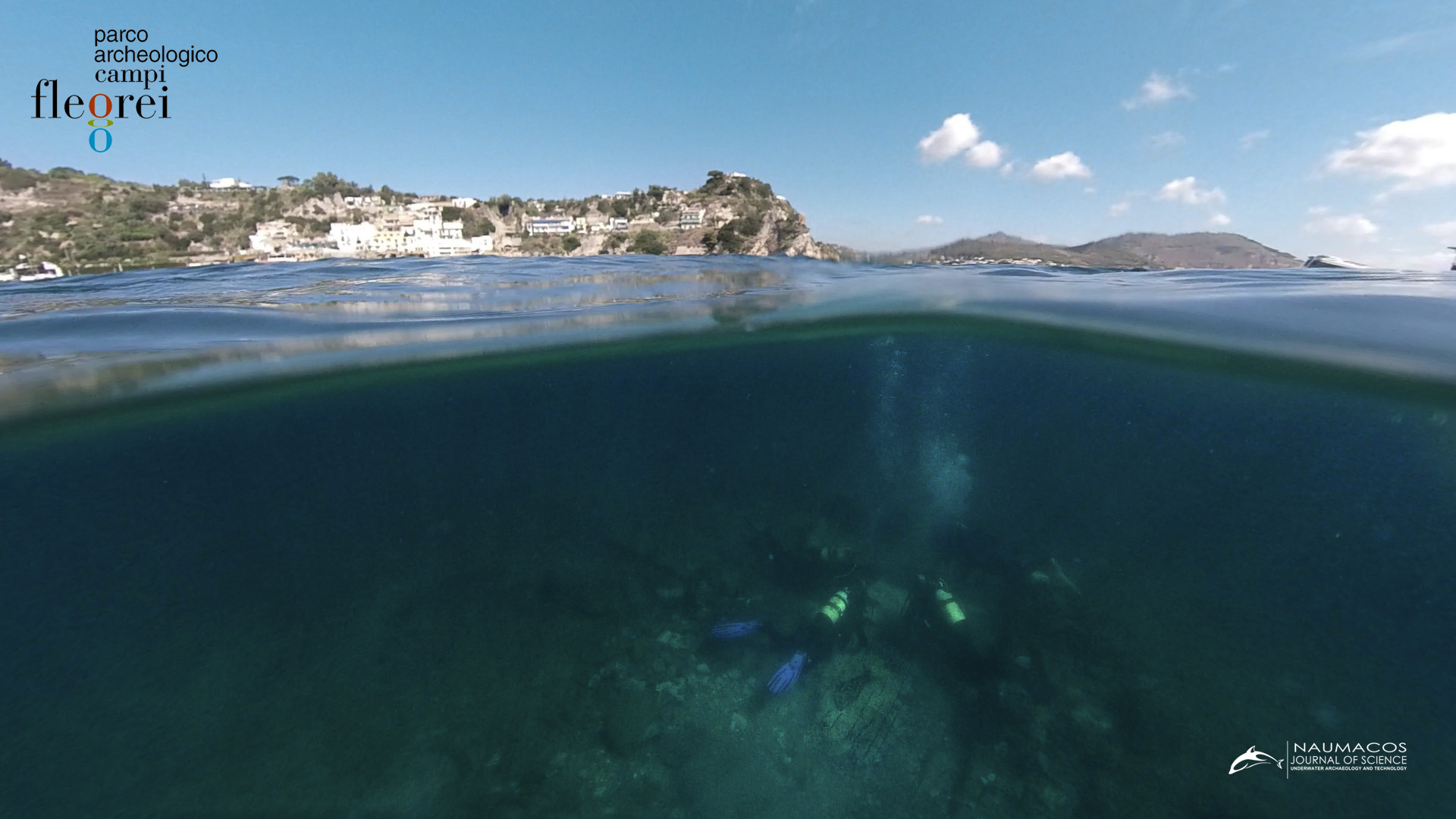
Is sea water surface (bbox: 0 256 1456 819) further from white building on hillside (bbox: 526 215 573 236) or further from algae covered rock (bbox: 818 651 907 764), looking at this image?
white building on hillside (bbox: 526 215 573 236)

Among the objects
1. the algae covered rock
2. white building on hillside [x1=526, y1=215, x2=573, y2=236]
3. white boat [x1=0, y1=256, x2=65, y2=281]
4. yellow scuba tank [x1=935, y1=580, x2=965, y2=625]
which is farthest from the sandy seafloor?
white building on hillside [x1=526, y1=215, x2=573, y2=236]

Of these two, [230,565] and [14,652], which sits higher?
[230,565]

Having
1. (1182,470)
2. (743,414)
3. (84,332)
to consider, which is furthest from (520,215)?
(1182,470)

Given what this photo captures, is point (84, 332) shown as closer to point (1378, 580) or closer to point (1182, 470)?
point (1182, 470)

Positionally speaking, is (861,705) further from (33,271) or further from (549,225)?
(549,225)

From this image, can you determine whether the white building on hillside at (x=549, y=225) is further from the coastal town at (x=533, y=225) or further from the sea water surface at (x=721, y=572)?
the sea water surface at (x=721, y=572)
